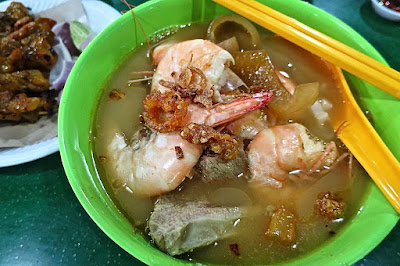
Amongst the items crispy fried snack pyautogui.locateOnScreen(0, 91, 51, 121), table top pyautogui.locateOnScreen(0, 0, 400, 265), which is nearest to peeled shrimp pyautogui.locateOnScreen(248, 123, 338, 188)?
table top pyautogui.locateOnScreen(0, 0, 400, 265)

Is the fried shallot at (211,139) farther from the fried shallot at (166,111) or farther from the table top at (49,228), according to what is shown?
the table top at (49,228)

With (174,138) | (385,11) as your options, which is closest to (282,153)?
(174,138)

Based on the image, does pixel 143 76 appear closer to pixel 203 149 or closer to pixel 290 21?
pixel 203 149

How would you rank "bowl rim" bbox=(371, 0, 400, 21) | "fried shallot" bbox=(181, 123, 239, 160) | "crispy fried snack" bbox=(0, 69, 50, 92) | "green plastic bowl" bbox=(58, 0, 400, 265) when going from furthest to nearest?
"bowl rim" bbox=(371, 0, 400, 21) → "crispy fried snack" bbox=(0, 69, 50, 92) → "fried shallot" bbox=(181, 123, 239, 160) → "green plastic bowl" bbox=(58, 0, 400, 265)

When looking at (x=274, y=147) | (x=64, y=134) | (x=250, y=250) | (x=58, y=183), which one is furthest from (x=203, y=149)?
(x=58, y=183)

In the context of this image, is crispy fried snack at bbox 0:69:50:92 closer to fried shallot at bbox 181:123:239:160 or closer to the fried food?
the fried food

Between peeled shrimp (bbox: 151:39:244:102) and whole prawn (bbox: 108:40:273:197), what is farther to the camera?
peeled shrimp (bbox: 151:39:244:102)

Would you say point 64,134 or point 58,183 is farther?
point 58,183
